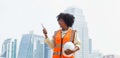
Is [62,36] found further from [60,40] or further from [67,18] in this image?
[67,18]


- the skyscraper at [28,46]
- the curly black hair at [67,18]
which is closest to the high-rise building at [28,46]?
the skyscraper at [28,46]

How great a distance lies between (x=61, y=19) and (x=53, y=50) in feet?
1.46

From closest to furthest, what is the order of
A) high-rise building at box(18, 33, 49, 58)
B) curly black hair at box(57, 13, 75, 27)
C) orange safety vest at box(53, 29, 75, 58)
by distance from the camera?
1. orange safety vest at box(53, 29, 75, 58)
2. curly black hair at box(57, 13, 75, 27)
3. high-rise building at box(18, 33, 49, 58)

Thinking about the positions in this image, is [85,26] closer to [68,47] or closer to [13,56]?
[13,56]

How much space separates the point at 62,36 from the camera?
623 centimetres

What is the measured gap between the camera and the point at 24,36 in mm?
143000

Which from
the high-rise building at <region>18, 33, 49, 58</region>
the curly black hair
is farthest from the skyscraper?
the curly black hair

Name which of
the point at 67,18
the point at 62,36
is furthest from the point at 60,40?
the point at 67,18

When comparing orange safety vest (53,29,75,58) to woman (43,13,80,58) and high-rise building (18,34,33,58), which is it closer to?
woman (43,13,80,58)

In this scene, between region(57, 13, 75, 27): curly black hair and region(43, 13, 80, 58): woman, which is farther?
region(57, 13, 75, 27): curly black hair

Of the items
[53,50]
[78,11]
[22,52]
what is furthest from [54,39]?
[22,52]

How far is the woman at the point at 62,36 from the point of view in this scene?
6.19 metres

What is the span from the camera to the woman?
20.3 feet

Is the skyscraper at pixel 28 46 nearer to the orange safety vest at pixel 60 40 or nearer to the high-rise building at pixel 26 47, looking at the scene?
the high-rise building at pixel 26 47
